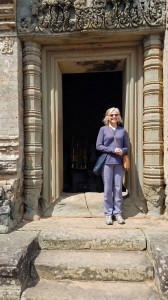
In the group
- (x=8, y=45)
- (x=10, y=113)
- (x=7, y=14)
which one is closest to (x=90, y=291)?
(x=10, y=113)

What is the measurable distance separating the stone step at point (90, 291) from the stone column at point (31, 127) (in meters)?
1.60

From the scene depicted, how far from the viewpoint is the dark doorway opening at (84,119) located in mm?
8109

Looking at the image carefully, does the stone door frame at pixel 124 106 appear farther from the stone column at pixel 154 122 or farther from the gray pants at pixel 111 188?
the gray pants at pixel 111 188

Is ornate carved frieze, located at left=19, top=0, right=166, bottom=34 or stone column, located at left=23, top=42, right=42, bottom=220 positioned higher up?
ornate carved frieze, located at left=19, top=0, right=166, bottom=34

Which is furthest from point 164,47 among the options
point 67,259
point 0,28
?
point 67,259

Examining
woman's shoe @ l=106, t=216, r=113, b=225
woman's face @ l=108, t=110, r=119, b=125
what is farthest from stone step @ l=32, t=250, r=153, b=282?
woman's face @ l=108, t=110, r=119, b=125

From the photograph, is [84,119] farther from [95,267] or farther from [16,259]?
[16,259]

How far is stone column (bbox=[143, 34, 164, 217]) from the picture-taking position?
A: 14.6ft

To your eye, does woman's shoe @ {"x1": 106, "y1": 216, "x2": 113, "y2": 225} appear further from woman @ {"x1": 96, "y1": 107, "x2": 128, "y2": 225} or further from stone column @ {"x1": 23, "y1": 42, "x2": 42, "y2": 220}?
stone column @ {"x1": 23, "y1": 42, "x2": 42, "y2": 220}

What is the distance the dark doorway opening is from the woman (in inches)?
137

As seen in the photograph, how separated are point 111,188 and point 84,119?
15.4 feet

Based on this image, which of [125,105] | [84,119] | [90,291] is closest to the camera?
[90,291]

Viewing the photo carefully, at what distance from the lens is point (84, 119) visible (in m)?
8.73

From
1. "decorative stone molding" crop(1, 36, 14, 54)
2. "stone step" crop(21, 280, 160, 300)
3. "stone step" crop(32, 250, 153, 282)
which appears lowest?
"stone step" crop(21, 280, 160, 300)
